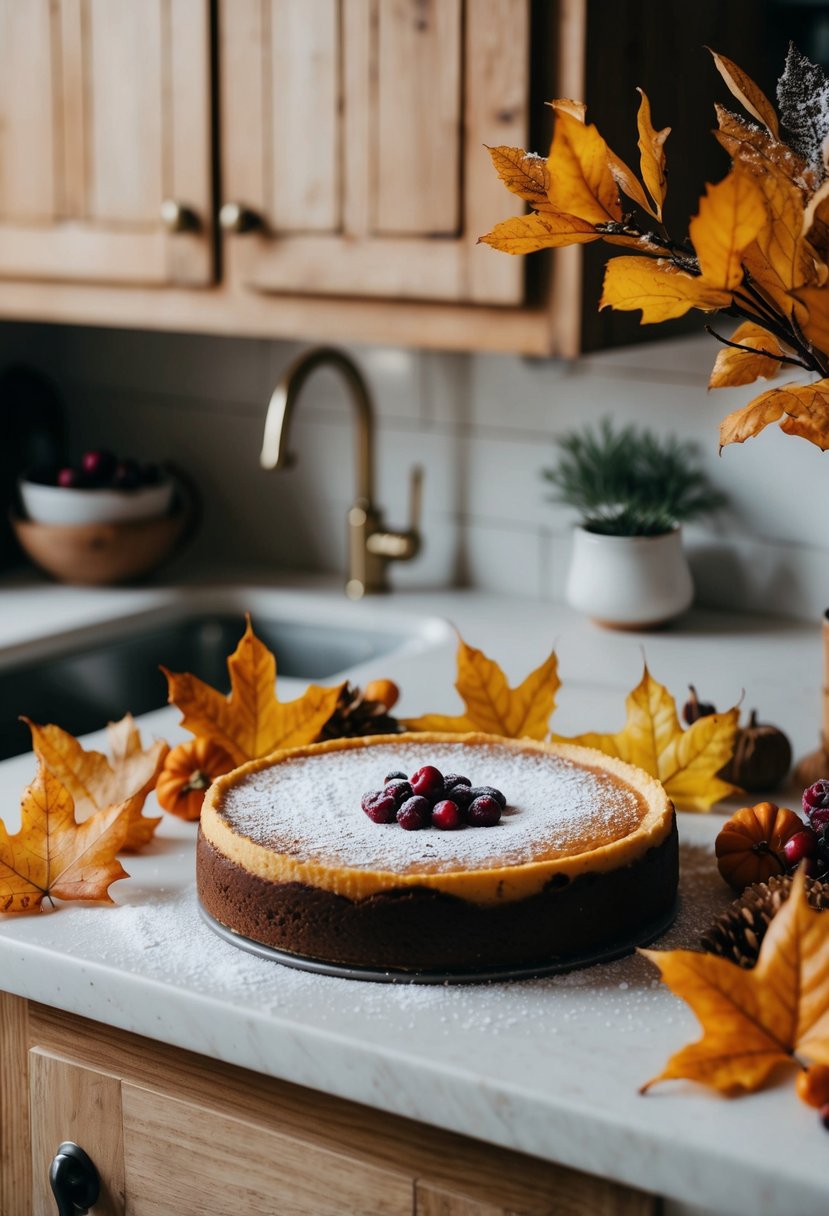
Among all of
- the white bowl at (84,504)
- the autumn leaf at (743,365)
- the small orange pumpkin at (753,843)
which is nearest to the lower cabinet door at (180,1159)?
the small orange pumpkin at (753,843)

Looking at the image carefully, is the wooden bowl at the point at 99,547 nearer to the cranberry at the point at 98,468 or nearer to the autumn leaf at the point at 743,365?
the cranberry at the point at 98,468

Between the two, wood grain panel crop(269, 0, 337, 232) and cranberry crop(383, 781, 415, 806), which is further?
wood grain panel crop(269, 0, 337, 232)

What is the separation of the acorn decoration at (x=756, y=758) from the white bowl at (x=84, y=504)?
1.03 m

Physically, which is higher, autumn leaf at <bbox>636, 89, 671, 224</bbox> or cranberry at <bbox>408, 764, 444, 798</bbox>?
autumn leaf at <bbox>636, 89, 671, 224</bbox>

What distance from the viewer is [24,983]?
3.43ft

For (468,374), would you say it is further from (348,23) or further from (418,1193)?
(418,1193)

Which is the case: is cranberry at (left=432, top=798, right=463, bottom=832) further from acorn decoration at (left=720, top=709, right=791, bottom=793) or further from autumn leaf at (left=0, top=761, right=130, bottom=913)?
acorn decoration at (left=720, top=709, right=791, bottom=793)

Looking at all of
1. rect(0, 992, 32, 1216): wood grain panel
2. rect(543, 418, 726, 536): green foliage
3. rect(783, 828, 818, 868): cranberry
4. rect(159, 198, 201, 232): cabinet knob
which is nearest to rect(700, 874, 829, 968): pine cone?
rect(783, 828, 818, 868): cranberry

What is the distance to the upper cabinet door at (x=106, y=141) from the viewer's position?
5.65 ft

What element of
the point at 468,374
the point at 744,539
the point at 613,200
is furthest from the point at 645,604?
the point at 613,200

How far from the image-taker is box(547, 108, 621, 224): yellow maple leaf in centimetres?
86

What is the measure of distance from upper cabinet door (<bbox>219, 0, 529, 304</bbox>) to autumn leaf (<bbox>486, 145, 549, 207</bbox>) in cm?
58

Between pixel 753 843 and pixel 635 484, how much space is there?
2.75 ft

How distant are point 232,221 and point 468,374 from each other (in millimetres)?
478
